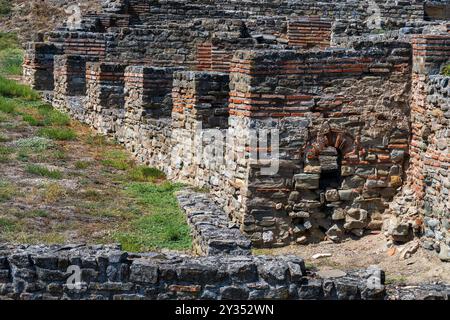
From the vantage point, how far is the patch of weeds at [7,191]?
31.1ft

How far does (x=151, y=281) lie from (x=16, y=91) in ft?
34.7

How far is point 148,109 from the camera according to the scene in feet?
42.7

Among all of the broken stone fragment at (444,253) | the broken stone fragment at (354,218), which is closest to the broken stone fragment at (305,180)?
the broken stone fragment at (354,218)

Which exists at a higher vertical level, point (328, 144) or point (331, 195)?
point (328, 144)

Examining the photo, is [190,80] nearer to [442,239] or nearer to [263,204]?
[263,204]

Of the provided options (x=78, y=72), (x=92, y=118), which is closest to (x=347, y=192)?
(x=92, y=118)

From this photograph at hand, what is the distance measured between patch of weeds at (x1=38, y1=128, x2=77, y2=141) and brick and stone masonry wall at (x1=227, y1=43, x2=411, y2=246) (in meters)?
3.97

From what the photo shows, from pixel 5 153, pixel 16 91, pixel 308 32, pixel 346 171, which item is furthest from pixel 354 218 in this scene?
pixel 16 91

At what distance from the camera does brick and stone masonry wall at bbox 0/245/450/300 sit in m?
6.29

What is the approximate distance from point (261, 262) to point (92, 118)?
8537 mm

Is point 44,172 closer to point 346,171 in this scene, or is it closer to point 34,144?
point 34,144

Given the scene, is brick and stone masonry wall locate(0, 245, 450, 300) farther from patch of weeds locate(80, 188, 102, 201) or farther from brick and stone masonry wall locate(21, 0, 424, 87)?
brick and stone masonry wall locate(21, 0, 424, 87)

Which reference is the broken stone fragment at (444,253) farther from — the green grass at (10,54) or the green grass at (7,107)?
the green grass at (10,54)

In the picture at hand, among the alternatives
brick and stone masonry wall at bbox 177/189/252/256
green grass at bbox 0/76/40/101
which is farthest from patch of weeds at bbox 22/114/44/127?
brick and stone masonry wall at bbox 177/189/252/256
